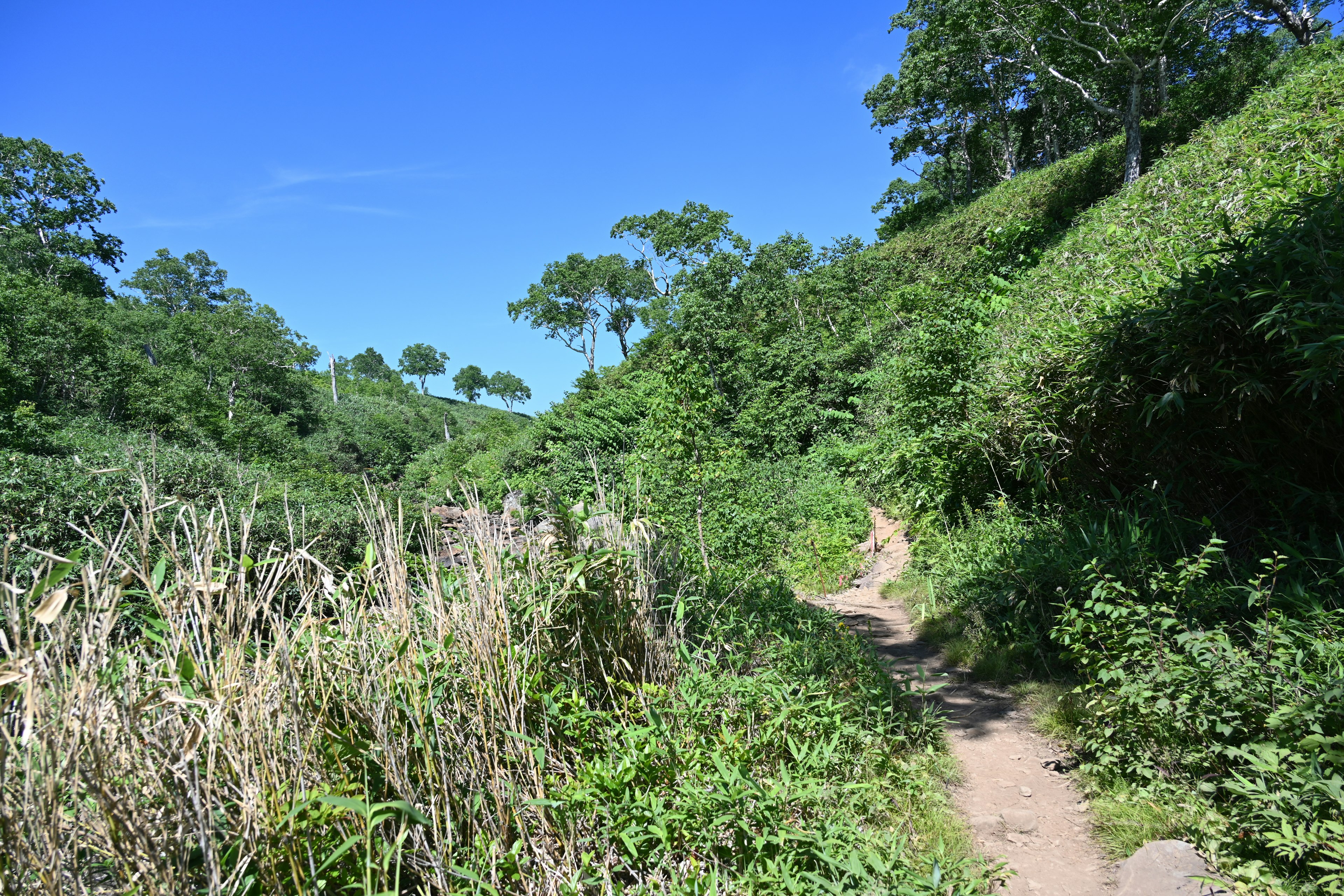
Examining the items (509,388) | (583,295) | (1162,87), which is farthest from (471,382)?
(1162,87)

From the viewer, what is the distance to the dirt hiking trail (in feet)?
7.84

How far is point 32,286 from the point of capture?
24.7 meters

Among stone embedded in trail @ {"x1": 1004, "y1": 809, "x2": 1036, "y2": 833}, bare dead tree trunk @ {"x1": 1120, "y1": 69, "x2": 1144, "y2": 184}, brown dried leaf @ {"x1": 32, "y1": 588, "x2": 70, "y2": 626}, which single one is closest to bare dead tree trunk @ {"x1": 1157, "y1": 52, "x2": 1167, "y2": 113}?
bare dead tree trunk @ {"x1": 1120, "y1": 69, "x2": 1144, "y2": 184}

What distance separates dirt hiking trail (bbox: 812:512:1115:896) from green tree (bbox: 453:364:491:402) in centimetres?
8082

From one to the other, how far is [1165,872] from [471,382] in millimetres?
84585

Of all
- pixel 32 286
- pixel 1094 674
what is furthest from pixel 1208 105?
pixel 32 286

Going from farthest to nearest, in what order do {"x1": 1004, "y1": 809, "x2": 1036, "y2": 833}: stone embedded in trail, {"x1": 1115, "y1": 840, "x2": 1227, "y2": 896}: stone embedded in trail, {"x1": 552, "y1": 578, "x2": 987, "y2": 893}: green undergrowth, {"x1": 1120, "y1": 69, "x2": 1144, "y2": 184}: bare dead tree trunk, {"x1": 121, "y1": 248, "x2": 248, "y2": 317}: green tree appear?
{"x1": 121, "y1": 248, "x2": 248, "y2": 317}: green tree < {"x1": 1120, "y1": 69, "x2": 1144, "y2": 184}: bare dead tree trunk < {"x1": 1004, "y1": 809, "x2": 1036, "y2": 833}: stone embedded in trail < {"x1": 552, "y1": 578, "x2": 987, "y2": 893}: green undergrowth < {"x1": 1115, "y1": 840, "x2": 1227, "y2": 896}: stone embedded in trail

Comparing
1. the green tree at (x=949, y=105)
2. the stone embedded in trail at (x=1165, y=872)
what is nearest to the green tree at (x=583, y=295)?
the green tree at (x=949, y=105)

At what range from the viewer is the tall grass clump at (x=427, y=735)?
1.49 metres

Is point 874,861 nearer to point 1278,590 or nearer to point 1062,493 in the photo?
point 1278,590

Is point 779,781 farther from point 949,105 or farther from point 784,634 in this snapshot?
point 949,105

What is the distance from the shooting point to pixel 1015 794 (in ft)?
9.55

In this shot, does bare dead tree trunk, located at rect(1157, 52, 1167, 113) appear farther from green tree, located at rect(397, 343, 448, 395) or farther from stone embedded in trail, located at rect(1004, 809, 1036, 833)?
green tree, located at rect(397, 343, 448, 395)

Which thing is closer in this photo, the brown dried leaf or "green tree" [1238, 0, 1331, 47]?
the brown dried leaf
